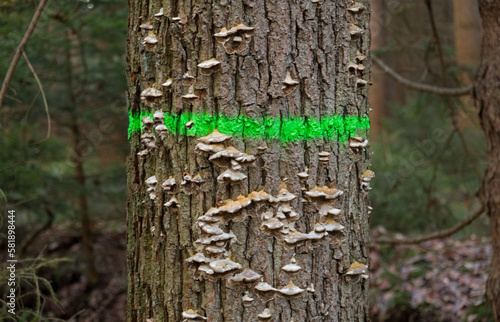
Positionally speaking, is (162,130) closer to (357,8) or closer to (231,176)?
(231,176)

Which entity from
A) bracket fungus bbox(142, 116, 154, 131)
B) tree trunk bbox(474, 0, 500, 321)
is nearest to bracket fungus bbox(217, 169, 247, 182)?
bracket fungus bbox(142, 116, 154, 131)

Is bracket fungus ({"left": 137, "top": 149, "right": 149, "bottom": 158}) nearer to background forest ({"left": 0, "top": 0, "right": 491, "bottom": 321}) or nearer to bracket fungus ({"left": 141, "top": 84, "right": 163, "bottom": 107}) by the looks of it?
bracket fungus ({"left": 141, "top": 84, "right": 163, "bottom": 107})

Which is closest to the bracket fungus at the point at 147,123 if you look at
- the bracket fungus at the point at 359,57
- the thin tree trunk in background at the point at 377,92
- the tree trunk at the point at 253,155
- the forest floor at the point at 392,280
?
the tree trunk at the point at 253,155

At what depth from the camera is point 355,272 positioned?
148 centimetres

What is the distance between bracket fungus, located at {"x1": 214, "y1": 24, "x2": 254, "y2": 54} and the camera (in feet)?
4.32

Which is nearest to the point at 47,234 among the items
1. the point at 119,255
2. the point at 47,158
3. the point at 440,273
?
the point at 119,255

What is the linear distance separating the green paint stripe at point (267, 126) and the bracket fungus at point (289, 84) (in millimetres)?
83

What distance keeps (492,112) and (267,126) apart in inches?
77.8

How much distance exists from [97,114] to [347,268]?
172 inches

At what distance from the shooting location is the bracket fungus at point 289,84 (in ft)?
4.45

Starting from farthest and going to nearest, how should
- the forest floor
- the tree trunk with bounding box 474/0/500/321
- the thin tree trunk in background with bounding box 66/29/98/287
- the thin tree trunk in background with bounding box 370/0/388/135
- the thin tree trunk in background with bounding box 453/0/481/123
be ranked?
1. the thin tree trunk in background with bounding box 370/0/388/135
2. the thin tree trunk in background with bounding box 453/0/481/123
3. the thin tree trunk in background with bounding box 66/29/98/287
4. the forest floor
5. the tree trunk with bounding box 474/0/500/321

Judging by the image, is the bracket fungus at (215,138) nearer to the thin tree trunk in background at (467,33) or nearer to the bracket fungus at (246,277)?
the bracket fungus at (246,277)

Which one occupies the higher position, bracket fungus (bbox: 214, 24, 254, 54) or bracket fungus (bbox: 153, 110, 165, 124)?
bracket fungus (bbox: 214, 24, 254, 54)

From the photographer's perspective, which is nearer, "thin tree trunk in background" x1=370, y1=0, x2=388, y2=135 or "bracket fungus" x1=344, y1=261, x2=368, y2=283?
"bracket fungus" x1=344, y1=261, x2=368, y2=283
